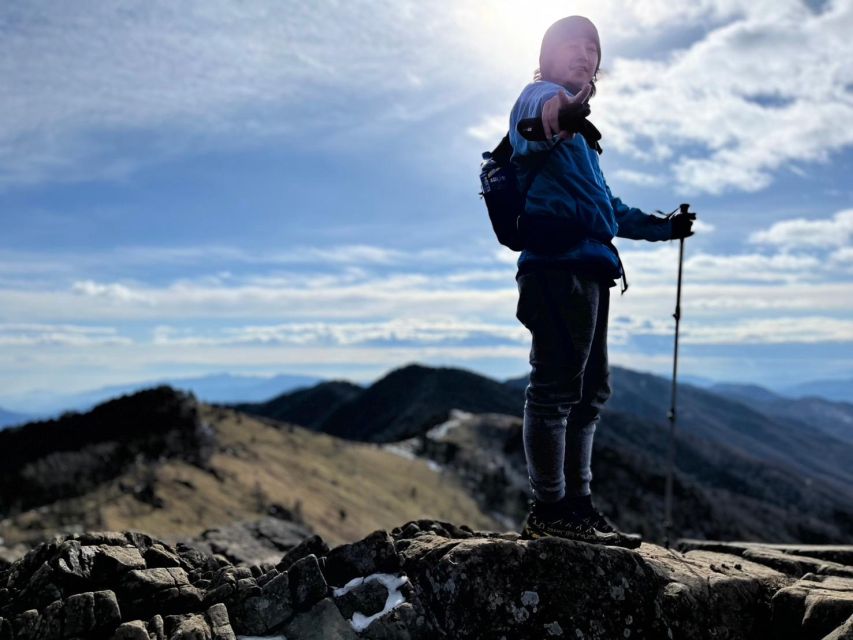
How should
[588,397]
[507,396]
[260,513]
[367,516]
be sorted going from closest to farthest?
[588,397] < [260,513] < [367,516] < [507,396]

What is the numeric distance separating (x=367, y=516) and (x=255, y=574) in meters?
24.6

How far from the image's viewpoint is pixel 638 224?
6.45 m

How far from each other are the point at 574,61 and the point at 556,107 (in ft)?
3.24

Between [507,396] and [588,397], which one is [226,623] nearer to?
[588,397]

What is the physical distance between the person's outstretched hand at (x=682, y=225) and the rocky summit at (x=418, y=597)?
3.03 m

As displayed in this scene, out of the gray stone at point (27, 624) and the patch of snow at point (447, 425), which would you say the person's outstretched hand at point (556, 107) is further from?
the patch of snow at point (447, 425)

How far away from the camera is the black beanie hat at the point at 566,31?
5.58 metres

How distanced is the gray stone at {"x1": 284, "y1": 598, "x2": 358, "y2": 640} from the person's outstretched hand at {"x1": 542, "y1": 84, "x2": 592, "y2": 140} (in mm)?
4006

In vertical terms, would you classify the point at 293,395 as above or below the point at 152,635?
below

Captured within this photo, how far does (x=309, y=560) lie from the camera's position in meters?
A: 5.48

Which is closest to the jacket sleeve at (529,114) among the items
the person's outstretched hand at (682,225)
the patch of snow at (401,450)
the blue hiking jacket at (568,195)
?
the blue hiking jacket at (568,195)

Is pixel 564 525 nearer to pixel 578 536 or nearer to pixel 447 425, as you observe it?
pixel 578 536

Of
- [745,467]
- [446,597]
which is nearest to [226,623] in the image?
[446,597]

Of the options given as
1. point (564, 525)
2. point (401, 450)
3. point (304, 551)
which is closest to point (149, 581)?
point (304, 551)
